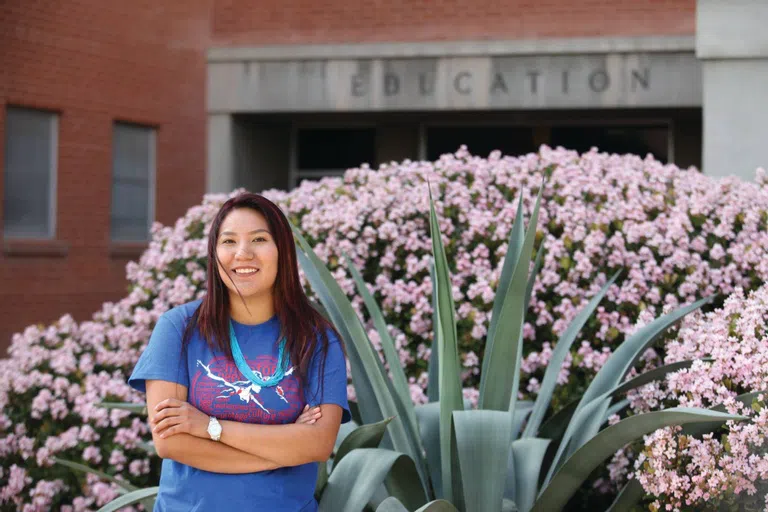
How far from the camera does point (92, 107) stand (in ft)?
39.2

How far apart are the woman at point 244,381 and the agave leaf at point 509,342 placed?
1.01m

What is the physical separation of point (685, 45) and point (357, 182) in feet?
19.5

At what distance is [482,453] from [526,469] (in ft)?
1.17

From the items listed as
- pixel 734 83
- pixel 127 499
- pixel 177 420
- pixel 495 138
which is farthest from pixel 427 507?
pixel 495 138

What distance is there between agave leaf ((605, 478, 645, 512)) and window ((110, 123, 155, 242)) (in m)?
9.86

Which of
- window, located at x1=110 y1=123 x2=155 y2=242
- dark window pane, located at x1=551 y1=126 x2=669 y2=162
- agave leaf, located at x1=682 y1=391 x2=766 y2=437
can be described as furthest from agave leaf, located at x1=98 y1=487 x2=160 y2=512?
dark window pane, located at x1=551 y1=126 x2=669 y2=162

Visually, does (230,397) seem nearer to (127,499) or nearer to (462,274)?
(127,499)

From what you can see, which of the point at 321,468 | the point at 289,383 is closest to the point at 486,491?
the point at 321,468

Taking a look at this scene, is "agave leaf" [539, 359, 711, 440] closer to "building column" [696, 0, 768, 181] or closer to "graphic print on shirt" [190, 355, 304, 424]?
"graphic print on shirt" [190, 355, 304, 424]

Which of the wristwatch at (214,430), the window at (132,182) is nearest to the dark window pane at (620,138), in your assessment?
the window at (132,182)

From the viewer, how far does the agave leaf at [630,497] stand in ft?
11.5

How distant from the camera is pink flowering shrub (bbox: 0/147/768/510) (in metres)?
4.77

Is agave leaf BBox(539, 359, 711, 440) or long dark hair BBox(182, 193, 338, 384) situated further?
agave leaf BBox(539, 359, 711, 440)

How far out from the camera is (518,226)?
3.95 metres
